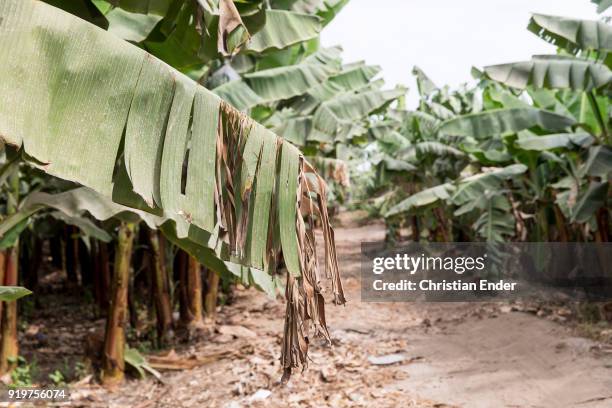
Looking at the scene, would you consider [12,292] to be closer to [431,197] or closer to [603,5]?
[603,5]

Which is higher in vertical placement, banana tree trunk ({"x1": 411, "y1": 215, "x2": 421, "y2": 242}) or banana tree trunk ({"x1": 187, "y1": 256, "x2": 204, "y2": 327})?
banana tree trunk ({"x1": 411, "y1": 215, "x2": 421, "y2": 242})

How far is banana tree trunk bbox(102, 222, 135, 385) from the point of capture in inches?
234

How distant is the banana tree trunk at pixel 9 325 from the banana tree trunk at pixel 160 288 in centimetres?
189

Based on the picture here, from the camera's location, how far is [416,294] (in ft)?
34.0

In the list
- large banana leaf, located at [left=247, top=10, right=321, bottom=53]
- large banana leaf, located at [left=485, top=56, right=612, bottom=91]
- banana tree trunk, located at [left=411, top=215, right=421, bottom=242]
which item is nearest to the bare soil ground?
large banana leaf, located at [left=485, top=56, right=612, bottom=91]

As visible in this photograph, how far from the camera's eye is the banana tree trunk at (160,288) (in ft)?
24.6

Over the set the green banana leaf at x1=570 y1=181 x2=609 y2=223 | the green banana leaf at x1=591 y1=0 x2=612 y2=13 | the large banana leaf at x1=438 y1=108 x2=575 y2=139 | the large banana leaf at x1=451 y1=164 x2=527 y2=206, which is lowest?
the green banana leaf at x1=570 y1=181 x2=609 y2=223

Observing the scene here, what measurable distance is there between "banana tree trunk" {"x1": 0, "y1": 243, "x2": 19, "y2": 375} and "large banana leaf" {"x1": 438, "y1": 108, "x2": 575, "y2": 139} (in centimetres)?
566

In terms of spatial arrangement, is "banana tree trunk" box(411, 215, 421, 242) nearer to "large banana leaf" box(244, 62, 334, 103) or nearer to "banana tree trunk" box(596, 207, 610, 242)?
"banana tree trunk" box(596, 207, 610, 242)

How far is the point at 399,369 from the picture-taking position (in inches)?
255

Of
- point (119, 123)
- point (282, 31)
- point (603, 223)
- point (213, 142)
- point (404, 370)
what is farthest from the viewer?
point (603, 223)

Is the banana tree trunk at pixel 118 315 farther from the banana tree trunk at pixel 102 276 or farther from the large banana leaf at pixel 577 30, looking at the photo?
the large banana leaf at pixel 577 30

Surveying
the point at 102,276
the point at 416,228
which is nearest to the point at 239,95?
the point at 102,276

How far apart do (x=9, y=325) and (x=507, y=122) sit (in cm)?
619
